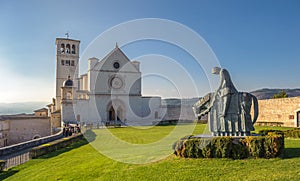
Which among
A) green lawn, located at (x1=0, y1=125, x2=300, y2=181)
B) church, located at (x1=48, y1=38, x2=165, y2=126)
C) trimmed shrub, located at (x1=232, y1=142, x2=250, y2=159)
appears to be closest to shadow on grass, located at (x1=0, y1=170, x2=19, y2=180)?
green lawn, located at (x1=0, y1=125, x2=300, y2=181)

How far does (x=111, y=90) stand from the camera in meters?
36.6

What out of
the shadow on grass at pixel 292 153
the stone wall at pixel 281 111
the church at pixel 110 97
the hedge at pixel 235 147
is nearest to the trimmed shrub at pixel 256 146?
the hedge at pixel 235 147

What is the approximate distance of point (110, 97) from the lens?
1436 inches

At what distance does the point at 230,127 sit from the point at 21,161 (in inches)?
402

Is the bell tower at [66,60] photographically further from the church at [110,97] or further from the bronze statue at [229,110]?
the bronze statue at [229,110]

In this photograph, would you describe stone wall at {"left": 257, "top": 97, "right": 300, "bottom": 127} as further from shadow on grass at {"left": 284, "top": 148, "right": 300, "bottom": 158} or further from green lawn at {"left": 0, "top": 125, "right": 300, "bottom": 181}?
green lawn at {"left": 0, "top": 125, "right": 300, "bottom": 181}

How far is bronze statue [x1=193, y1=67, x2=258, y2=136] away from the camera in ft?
29.2

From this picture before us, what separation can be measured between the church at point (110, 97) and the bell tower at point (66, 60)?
333 cm

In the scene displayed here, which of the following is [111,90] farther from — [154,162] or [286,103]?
[154,162]

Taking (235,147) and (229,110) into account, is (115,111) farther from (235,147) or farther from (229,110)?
(235,147)

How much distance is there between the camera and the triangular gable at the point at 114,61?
36.6 metres

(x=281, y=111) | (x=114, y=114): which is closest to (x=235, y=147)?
(x=281, y=111)

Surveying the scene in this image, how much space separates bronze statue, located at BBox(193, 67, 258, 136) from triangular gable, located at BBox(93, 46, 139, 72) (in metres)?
28.8

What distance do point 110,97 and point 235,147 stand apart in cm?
3023
